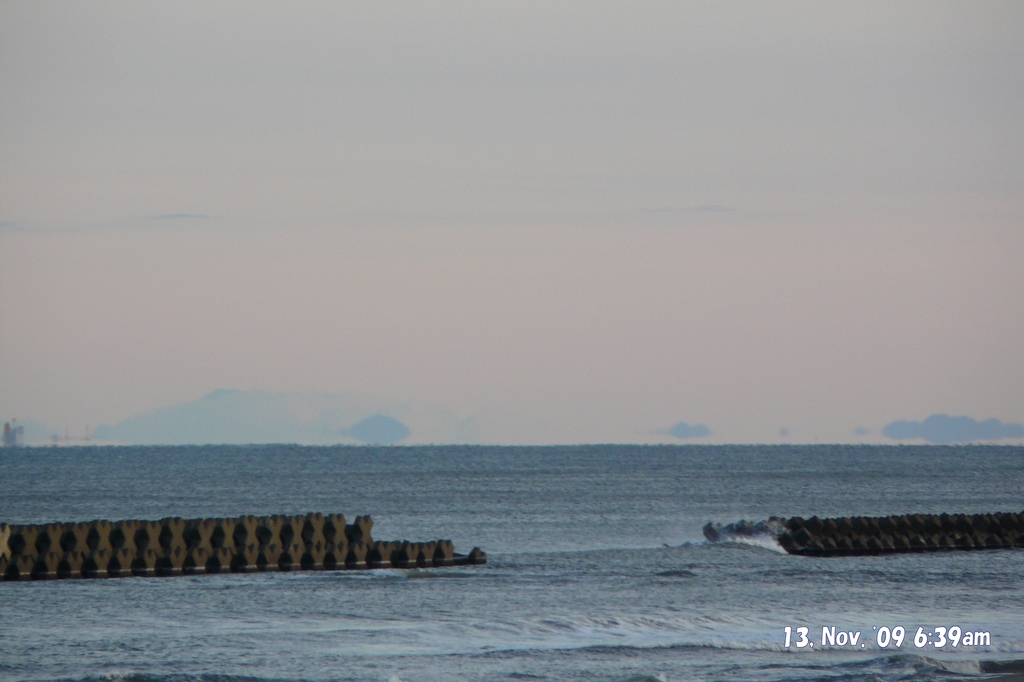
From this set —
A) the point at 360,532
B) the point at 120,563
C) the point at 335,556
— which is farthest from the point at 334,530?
the point at 120,563

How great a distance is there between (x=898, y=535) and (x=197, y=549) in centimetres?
2416

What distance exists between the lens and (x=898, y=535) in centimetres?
4519

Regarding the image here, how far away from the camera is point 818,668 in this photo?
2538 centimetres

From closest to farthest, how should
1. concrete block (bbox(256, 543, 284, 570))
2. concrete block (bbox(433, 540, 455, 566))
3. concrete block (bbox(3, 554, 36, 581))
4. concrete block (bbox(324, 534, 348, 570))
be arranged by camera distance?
concrete block (bbox(3, 554, 36, 581)), concrete block (bbox(256, 543, 284, 570)), concrete block (bbox(324, 534, 348, 570)), concrete block (bbox(433, 540, 455, 566))

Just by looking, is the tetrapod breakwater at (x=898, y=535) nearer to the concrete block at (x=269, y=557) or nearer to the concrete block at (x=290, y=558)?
the concrete block at (x=290, y=558)

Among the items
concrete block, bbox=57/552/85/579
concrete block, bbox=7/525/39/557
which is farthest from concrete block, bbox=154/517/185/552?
concrete block, bbox=7/525/39/557

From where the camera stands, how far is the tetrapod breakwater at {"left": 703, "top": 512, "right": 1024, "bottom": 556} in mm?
44656

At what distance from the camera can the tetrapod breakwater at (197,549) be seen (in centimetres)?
3506

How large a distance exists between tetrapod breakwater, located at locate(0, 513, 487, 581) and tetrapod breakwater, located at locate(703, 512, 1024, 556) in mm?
12852

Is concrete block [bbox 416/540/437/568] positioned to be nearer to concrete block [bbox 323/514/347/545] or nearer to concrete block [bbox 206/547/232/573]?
concrete block [bbox 323/514/347/545]

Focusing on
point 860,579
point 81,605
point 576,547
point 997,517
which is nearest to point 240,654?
point 81,605

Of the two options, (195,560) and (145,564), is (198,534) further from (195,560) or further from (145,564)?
(145,564)

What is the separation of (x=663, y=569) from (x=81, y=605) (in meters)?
18.6

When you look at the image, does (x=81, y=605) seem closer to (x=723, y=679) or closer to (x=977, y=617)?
(x=723, y=679)
